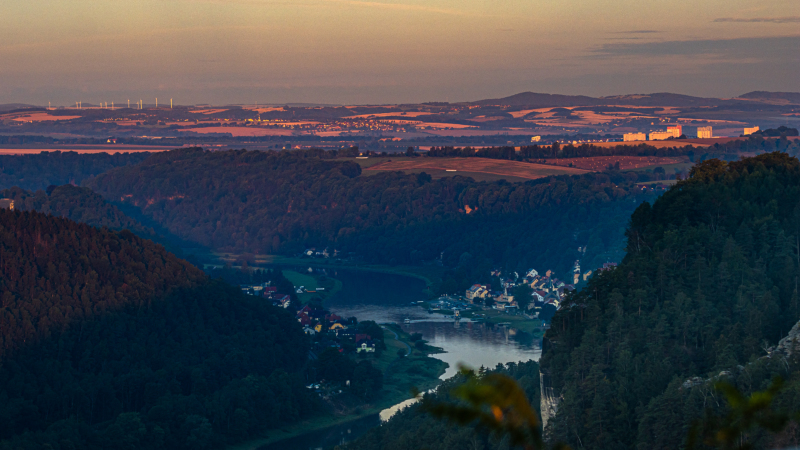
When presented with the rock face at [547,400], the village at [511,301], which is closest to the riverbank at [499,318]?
the village at [511,301]

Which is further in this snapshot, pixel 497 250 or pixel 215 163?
pixel 215 163

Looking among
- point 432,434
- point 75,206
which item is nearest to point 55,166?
point 75,206

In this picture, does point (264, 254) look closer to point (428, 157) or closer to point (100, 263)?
point (428, 157)

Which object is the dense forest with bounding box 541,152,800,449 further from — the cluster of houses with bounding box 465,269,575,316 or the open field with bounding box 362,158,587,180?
the open field with bounding box 362,158,587,180

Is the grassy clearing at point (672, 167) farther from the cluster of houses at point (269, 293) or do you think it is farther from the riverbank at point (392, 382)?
the riverbank at point (392, 382)

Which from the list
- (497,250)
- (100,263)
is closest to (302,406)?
(100,263)

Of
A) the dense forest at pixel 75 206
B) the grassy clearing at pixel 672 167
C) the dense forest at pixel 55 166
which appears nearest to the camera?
the grassy clearing at pixel 672 167

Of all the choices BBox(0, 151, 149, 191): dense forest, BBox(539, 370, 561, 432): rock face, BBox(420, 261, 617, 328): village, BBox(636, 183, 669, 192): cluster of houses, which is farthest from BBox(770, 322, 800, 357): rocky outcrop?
BBox(0, 151, 149, 191): dense forest
